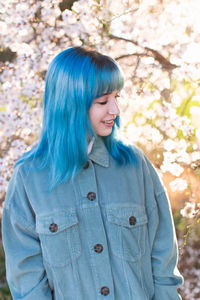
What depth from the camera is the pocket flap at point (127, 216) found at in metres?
1.42

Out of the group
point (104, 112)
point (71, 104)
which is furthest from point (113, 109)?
point (71, 104)

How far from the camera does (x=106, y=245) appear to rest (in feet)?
4.56

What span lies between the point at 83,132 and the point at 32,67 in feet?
5.14

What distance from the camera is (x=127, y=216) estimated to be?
1435mm

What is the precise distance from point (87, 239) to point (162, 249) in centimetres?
31

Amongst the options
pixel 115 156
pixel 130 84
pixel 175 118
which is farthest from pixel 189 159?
pixel 115 156

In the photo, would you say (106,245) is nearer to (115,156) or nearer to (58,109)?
(115,156)

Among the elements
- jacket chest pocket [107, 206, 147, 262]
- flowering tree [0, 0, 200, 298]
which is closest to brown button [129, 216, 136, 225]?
jacket chest pocket [107, 206, 147, 262]

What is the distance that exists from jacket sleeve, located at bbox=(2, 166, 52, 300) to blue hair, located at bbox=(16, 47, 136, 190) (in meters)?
0.14

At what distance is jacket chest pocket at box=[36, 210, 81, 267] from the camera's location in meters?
1.38

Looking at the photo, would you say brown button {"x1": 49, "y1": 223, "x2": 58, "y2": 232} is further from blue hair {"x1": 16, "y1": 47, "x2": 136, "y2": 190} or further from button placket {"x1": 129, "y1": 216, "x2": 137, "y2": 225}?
button placket {"x1": 129, "y1": 216, "x2": 137, "y2": 225}

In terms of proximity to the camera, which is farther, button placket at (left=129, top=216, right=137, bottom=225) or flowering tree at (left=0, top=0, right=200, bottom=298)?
flowering tree at (left=0, top=0, right=200, bottom=298)

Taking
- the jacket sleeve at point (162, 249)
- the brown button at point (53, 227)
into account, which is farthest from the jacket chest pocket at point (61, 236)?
the jacket sleeve at point (162, 249)

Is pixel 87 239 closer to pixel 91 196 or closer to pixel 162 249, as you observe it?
pixel 91 196
